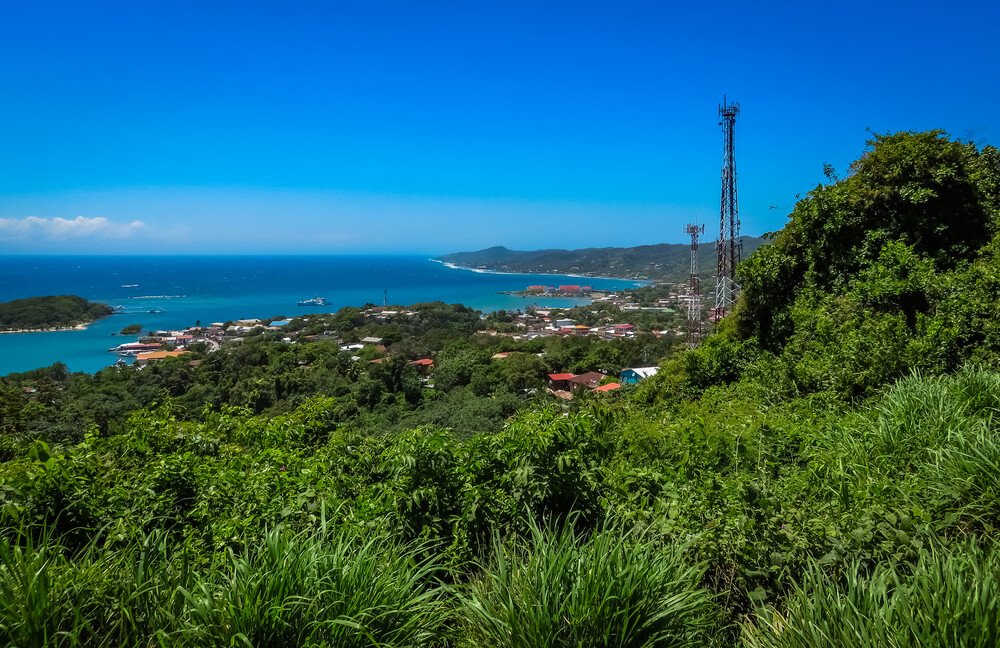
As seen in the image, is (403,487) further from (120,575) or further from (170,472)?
(170,472)

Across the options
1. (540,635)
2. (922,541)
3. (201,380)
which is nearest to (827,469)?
(922,541)

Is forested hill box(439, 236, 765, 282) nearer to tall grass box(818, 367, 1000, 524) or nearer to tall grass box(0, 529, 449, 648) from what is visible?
tall grass box(818, 367, 1000, 524)

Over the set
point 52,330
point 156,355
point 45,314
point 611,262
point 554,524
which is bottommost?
point 156,355

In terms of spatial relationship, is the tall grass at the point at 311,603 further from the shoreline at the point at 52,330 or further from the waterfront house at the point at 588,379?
the shoreline at the point at 52,330

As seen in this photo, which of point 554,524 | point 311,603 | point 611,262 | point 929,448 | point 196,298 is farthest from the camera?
point 611,262

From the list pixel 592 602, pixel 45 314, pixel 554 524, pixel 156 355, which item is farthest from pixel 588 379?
pixel 45 314

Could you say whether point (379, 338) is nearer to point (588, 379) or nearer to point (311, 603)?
point (588, 379)

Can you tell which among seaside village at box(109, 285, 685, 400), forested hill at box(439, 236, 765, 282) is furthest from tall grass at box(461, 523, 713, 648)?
forested hill at box(439, 236, 765, 282)
